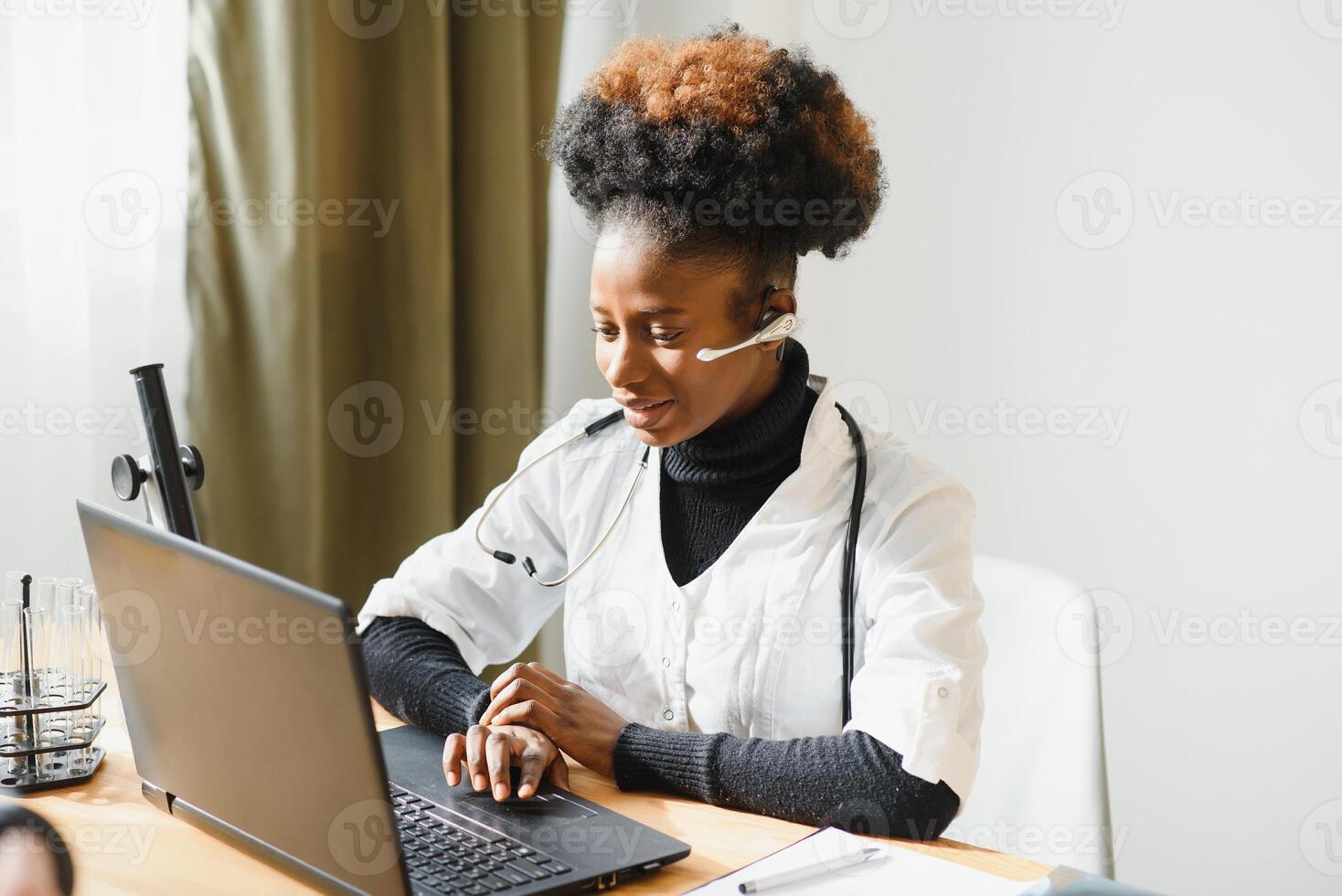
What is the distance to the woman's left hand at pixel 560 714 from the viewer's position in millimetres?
1210

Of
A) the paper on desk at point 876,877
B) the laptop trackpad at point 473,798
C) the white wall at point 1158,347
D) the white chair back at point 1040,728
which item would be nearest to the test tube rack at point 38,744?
the laptop trackpad at point 473,798

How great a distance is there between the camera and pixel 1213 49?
193 centimetres

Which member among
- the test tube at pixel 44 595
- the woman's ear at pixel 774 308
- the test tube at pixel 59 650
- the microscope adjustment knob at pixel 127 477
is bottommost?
the test tube at pixel 59 650

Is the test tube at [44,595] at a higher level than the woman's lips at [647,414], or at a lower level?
lower

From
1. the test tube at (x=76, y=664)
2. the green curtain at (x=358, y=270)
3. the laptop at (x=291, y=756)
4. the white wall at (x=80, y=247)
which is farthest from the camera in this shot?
the green curtain at (x=358, y=270)

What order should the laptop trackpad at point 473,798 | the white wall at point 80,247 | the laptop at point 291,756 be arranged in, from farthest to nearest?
the white wall at point 80,247 < the laptop trackpad at point 473,798 < the laptop at point 291,756

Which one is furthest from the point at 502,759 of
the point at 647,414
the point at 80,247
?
the point at 80,247

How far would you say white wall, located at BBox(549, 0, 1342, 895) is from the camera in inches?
74.7

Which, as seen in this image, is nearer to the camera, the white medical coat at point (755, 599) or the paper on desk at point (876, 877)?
the paper on desk at point (876, 877)

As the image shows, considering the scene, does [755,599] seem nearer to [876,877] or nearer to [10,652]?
[876,877]

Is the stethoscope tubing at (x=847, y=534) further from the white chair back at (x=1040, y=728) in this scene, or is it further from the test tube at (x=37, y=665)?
the test tube at (x=37, y=665)

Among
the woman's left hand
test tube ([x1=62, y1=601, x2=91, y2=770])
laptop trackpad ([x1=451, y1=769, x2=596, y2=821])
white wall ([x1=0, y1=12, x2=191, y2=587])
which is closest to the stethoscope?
the woman's left hand

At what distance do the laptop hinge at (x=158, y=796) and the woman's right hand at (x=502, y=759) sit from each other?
23 centimetres

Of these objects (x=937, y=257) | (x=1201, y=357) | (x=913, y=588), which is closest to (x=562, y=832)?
(x=913, y=588)
